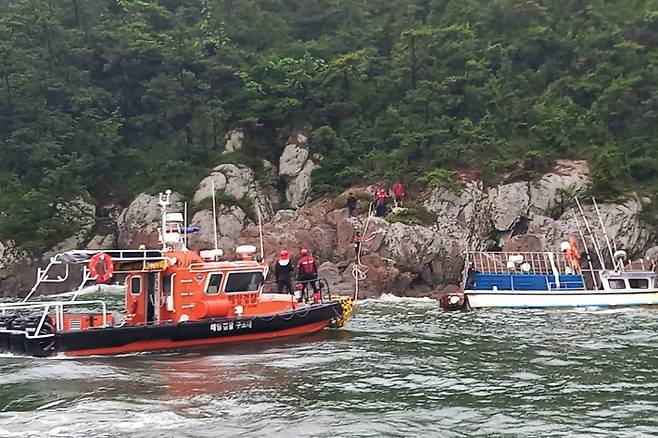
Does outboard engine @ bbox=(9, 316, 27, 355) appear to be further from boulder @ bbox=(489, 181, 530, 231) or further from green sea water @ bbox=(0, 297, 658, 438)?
boulder @ bbox=(489, 181, 530, 231)

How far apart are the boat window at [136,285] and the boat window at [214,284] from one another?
1.77 metres

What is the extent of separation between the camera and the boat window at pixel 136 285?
778 inches

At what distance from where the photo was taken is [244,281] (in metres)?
20.3

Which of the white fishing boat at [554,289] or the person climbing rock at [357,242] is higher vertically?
the person climbing rock at [357,242]

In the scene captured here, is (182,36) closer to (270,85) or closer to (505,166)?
(270,85)

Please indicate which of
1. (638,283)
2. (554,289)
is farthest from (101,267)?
(638,283)

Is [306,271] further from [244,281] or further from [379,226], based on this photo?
[379,226]

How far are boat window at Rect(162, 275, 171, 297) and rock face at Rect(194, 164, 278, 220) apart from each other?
75.7ft

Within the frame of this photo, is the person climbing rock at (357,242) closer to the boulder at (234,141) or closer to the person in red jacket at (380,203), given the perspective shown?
the person in red jacket at (380,203)

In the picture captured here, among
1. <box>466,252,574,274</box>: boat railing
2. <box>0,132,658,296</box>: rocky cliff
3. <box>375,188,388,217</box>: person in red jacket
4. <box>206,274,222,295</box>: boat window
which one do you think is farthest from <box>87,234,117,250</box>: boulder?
<box>206,274,222,295</box>: boat window

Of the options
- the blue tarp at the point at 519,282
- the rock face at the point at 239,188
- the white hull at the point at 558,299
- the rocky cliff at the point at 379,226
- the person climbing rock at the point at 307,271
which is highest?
the rock face at the point at 239,188

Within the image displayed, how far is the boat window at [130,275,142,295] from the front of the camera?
1977 centimetres

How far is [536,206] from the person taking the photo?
1505 inches

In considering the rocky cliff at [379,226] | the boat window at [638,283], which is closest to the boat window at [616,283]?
the boat window at [638,283]
